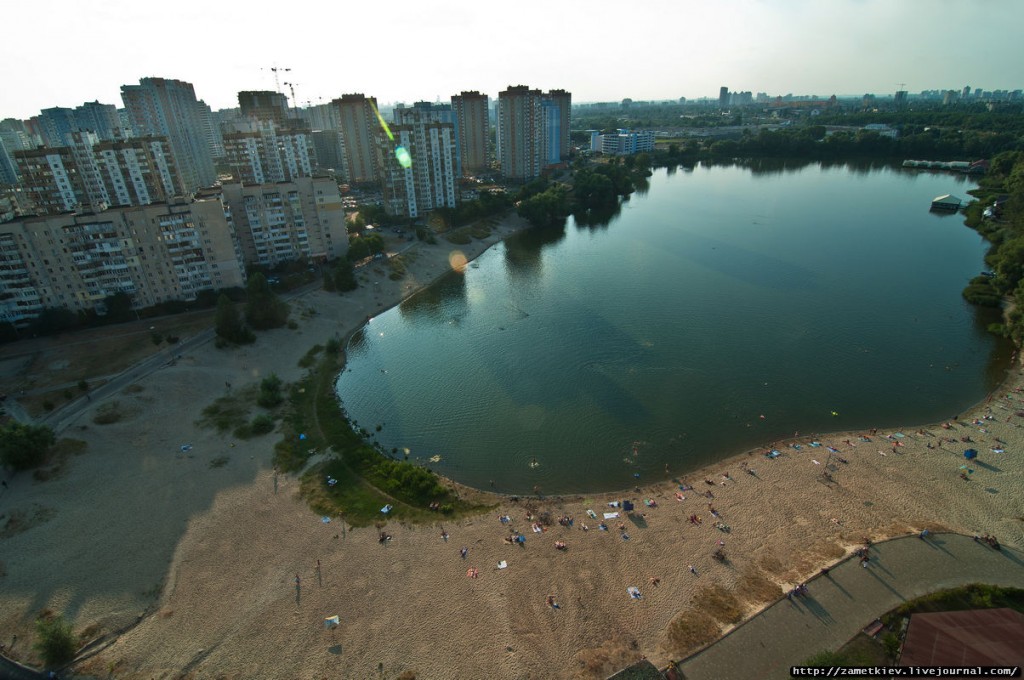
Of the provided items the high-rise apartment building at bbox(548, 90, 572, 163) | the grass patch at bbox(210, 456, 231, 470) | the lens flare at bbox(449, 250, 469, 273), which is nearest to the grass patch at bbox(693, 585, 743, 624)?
the grass patch at bbox(210, 456, 231, 470)

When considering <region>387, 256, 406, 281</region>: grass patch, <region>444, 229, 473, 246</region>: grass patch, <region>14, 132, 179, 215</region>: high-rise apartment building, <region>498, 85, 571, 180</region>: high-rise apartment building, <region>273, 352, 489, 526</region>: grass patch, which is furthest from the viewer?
<region>498, 85, 571, 180</region>: high-rise apartment building

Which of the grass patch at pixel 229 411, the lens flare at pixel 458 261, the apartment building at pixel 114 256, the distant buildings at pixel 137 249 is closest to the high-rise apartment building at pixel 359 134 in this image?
the lens flare at pixel 458 261

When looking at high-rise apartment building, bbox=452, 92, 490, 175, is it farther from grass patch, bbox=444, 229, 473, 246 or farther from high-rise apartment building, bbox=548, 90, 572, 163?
grass patch, bbox=444, 229, 473, 246

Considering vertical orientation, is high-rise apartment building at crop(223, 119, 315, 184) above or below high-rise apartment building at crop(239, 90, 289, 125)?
below

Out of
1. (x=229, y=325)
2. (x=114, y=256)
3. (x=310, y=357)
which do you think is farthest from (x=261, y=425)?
(x=114, y=256)

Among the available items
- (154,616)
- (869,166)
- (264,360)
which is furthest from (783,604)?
(869,166)

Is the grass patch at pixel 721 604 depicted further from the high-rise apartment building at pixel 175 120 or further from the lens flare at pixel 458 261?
the high-rise apartment building at pixel 175 120
